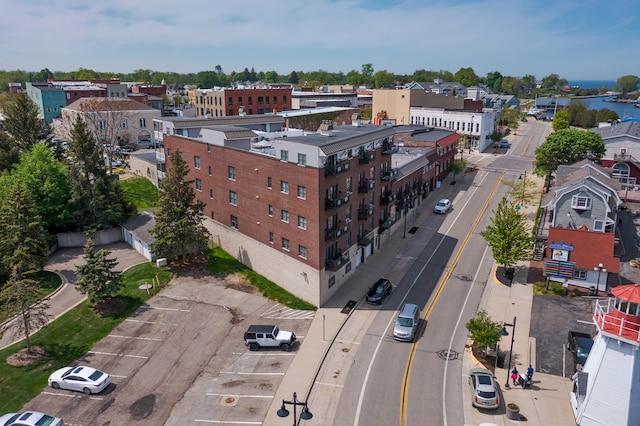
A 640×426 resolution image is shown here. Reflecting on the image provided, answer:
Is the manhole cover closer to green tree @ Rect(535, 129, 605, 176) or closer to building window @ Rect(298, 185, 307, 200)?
building window @ Rect(298, 185, 307, 200)

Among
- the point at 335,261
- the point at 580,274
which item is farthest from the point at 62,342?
the point at 580,274

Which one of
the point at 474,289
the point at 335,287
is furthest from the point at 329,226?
the point at 474,289

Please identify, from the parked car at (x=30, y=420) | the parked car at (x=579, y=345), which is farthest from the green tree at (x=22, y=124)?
the parked car at (x=579, y=345)

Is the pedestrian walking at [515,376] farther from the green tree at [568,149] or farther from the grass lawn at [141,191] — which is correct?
the grass lawn at [141,191]

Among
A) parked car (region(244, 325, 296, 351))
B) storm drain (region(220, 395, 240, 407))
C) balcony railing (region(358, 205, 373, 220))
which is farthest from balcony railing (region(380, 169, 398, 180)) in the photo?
storm drain (region(220, 395, 240, 407))

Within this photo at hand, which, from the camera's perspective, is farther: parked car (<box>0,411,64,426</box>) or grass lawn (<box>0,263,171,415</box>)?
grass lawn (<box>0,263,171,415</box>)

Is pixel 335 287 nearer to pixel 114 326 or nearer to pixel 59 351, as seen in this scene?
pixel 114 326
